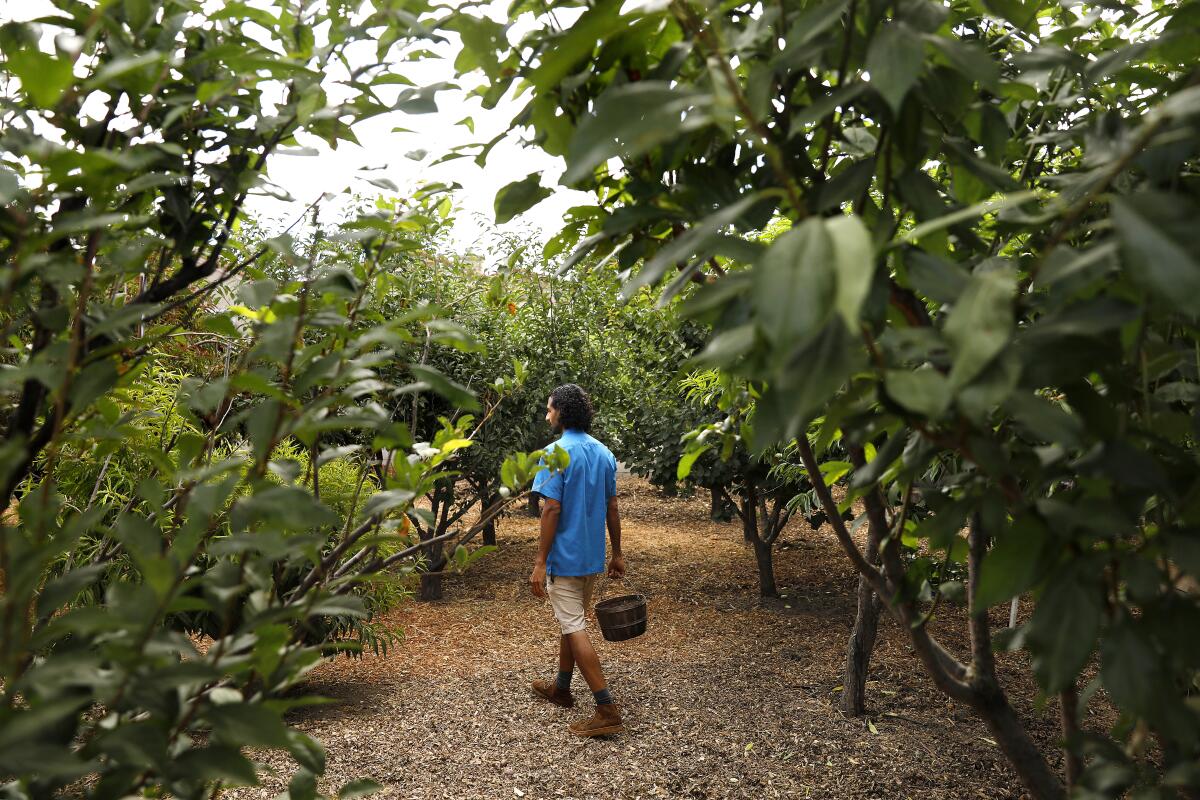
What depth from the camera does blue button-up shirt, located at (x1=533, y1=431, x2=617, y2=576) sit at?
5055mm

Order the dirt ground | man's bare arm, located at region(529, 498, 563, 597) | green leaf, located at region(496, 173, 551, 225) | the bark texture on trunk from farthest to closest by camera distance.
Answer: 1. man's bare arm, located at region(529, 498, 563, 597)
2. the bark texture on trunk
3. the dirt ground
4. green leaf, located at region(496, 173, 551, 225)

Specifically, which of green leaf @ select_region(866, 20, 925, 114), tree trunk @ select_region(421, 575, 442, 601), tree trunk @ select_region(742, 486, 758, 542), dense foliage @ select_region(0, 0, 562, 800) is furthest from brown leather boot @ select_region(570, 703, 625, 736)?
green leaf @ select_region(866, 20, 925, 114)

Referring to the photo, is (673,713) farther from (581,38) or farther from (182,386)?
(581,38)

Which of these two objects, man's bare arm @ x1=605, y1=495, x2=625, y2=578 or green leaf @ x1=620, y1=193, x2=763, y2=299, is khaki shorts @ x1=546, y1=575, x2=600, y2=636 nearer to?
man's bare arm @ x1=605, y1=495, x2=625, y2=578

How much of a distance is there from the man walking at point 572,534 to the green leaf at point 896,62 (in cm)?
432

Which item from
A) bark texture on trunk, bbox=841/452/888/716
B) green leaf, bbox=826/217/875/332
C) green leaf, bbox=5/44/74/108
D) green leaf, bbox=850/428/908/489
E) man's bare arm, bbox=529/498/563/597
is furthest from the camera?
man's bare arm, bbox=529/498/563/597

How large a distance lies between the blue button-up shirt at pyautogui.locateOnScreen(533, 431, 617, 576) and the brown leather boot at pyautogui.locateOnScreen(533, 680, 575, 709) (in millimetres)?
766

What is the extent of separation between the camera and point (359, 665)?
6.13m

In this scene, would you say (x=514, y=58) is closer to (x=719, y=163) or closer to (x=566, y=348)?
(x=719, y=163)

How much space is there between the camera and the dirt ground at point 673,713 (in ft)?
13.4

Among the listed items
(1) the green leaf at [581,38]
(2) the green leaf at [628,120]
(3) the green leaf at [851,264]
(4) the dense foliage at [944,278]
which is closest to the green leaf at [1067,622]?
(4) the dense foliage at [944,278]

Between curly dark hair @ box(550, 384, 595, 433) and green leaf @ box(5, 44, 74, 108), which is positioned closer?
green leaf @ box(5, 44, 74, 108)

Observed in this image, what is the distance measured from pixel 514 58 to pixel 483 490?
7.85 m

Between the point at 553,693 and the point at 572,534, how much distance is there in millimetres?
1033
